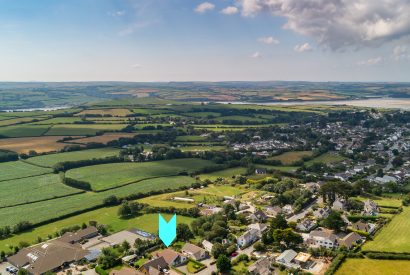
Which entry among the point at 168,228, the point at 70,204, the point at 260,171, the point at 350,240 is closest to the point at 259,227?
the point at 350,240

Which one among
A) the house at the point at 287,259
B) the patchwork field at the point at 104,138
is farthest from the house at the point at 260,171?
the patchwork field at the point at 104,138

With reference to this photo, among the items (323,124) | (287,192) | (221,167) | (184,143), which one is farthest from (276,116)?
(287,192)

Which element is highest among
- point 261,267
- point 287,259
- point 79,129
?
point 79,129

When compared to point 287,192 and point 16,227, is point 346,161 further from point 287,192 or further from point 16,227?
point 16,227

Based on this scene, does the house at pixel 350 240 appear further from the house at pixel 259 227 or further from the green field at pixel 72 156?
the green field at pixel 72 156

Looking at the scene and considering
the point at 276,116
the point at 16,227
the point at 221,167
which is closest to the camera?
the point at 16,227

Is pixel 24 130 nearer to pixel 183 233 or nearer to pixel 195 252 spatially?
pixel 183 233
